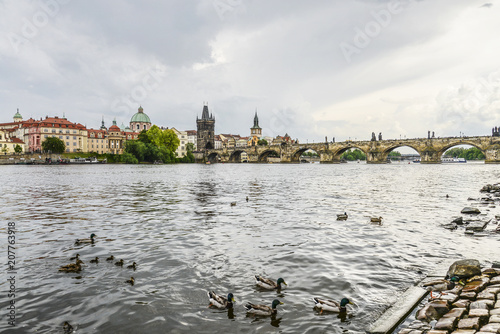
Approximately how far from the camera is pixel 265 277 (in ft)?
27.9

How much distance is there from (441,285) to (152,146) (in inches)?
4042

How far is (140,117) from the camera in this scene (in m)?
181

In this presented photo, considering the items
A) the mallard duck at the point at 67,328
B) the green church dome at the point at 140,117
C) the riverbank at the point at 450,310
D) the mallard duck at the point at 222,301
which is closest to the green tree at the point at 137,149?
the green church dome at the point at 140,117

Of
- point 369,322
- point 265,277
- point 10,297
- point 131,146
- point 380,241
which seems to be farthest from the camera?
point 131,146

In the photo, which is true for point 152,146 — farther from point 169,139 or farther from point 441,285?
point 441,285

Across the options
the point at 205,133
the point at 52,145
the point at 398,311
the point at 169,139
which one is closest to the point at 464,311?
the point at 398,311

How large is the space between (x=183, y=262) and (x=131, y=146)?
99.3 meters

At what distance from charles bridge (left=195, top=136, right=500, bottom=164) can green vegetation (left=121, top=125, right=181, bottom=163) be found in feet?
169

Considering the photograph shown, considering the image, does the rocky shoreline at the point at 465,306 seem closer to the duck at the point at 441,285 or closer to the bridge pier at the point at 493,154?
the duck at the point at 441,285

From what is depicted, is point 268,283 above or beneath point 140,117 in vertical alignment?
beneath

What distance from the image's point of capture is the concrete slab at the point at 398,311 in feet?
19.1

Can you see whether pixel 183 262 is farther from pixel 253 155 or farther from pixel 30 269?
pixel 253 155

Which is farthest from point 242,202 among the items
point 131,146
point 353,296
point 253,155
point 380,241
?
point 253,155

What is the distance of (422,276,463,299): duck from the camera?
7.38 metres
